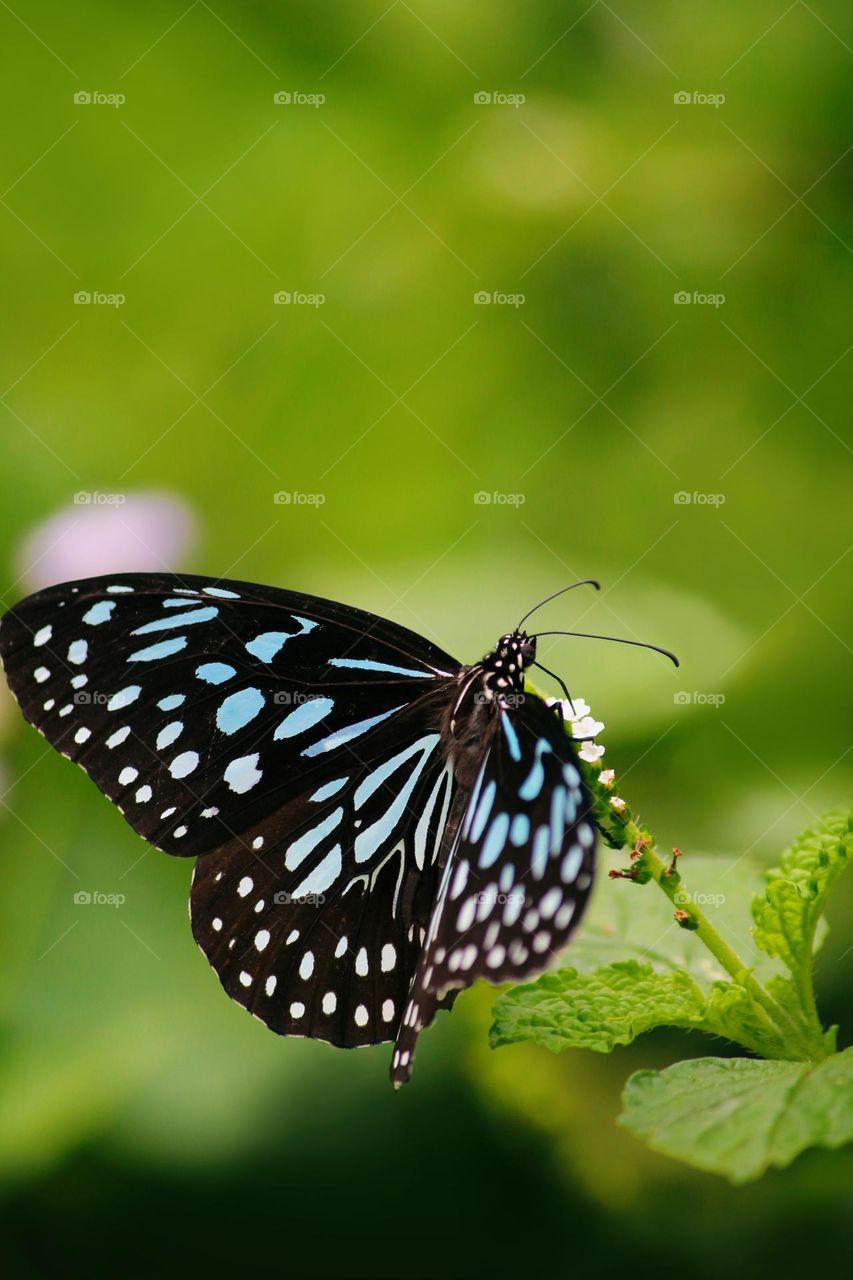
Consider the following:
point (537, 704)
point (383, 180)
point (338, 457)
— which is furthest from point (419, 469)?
point (537, 704)

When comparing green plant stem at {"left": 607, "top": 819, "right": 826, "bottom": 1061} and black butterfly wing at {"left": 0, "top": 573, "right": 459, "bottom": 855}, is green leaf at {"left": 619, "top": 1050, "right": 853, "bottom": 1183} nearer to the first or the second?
green plant stem at {"left": 607, "top": 819, "right": 826, "bottom": 1061}

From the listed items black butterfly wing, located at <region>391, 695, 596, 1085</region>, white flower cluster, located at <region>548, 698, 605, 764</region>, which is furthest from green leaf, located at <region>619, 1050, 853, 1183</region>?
white flower cluster, located at <region>548, 698, 605, 764</region>

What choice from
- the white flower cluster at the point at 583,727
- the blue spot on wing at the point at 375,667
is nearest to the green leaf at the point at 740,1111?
the white flower cluster at the point at 583,727

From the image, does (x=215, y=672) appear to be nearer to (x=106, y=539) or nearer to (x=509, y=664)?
(x=509, y=664)

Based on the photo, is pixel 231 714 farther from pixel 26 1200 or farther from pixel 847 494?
pixel 847 494

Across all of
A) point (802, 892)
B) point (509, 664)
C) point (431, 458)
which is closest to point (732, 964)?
point (802, 892)
